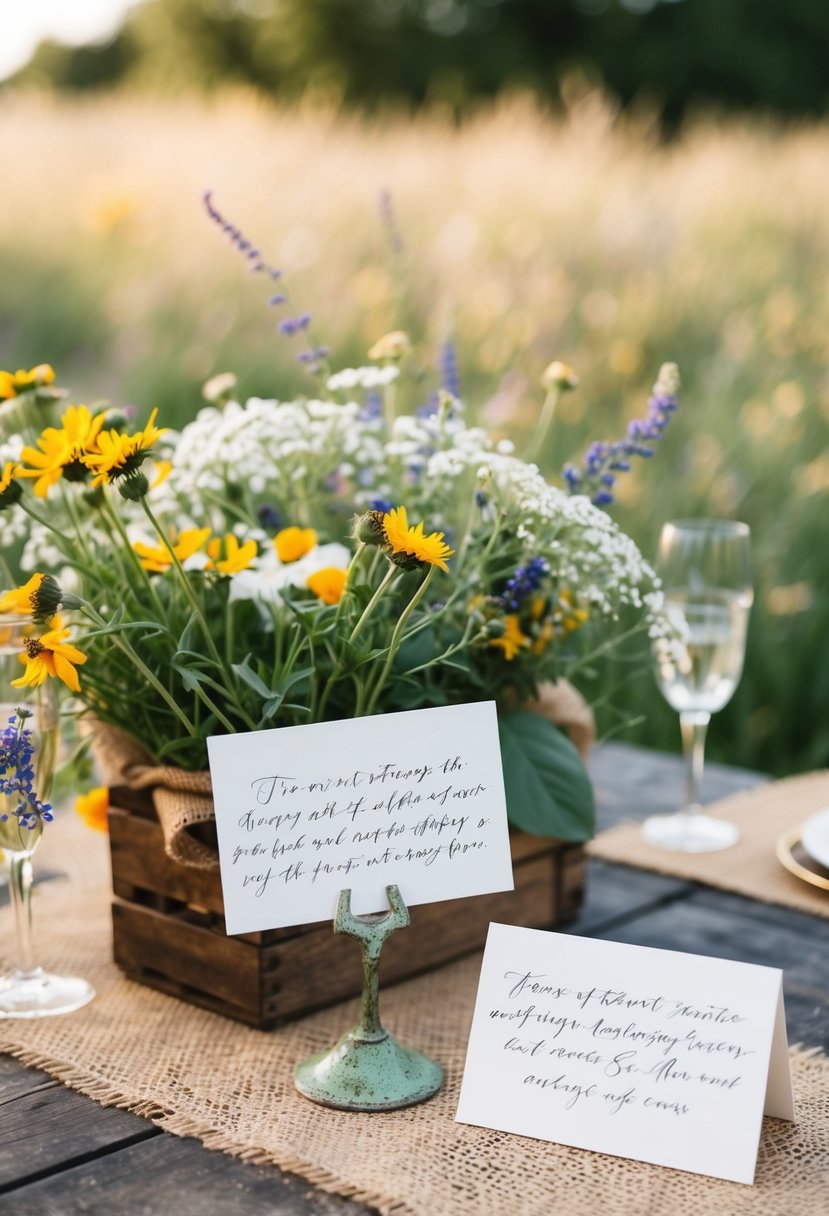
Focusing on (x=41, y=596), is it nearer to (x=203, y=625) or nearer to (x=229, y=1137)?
(x=203, y=625)

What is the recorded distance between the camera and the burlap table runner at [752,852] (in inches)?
46.7

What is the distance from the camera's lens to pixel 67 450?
833mm

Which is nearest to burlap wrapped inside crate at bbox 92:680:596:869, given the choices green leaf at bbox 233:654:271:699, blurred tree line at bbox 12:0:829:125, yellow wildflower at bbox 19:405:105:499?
green leaf at bbox 233:654:271:699

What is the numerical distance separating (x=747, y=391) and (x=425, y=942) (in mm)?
2694

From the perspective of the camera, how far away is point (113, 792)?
998 mm

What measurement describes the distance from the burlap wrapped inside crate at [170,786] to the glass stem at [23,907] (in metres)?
0.09

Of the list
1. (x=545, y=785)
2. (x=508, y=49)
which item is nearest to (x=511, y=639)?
(x=545, y=785)

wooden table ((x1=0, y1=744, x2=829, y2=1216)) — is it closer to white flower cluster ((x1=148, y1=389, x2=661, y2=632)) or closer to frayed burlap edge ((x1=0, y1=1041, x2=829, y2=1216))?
frayed burlap edge ((x1=0, y1=1041, x2=829, y2=1216))

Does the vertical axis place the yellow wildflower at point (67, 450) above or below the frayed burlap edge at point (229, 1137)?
above

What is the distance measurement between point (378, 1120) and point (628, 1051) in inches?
6.1

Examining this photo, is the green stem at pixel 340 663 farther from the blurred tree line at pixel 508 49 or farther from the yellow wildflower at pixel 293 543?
the blurred tree line at pixel 508 49

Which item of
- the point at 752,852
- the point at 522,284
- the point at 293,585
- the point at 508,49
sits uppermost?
the point at 508,49

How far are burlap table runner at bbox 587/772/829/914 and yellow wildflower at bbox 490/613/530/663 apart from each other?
1.19 feet

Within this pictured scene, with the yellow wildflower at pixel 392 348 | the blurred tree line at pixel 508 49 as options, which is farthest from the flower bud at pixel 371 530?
the blurred tree line at pixel 508 49
